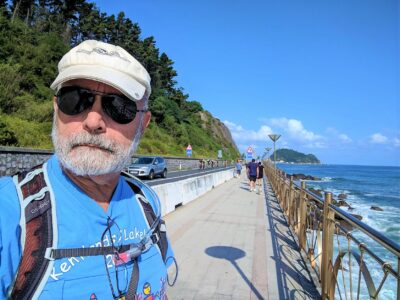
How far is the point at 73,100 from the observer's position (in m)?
1.43

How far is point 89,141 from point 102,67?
12.7 inches

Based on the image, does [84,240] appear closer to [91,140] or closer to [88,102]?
[91,140]

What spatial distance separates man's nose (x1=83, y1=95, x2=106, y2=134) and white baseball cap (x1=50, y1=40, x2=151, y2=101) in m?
0.12

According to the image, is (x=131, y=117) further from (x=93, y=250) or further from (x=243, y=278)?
(x=243, y=278)

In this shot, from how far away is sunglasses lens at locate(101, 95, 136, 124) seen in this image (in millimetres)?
1480

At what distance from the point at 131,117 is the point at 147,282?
0.75 meters

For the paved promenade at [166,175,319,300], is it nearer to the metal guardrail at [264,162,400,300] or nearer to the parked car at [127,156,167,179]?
the metal guardrail at [264,162,400,300]

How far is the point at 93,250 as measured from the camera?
1295mm

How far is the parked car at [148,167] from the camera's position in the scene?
928 inches

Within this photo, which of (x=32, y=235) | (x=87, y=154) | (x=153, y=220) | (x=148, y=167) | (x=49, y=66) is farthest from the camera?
(x=49, y=66)

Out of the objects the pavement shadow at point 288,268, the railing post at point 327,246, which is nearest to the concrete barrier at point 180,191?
the pavement shadow at point 288,268

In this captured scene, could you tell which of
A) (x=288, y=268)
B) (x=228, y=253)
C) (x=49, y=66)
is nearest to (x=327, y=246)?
(x=288, y=268)

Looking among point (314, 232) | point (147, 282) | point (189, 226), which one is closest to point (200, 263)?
point (314, 232)

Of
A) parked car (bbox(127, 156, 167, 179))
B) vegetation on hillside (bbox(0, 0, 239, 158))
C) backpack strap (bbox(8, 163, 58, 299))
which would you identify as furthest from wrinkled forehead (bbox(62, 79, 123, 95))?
parked car (bbox(127, 156, 167, 179))
